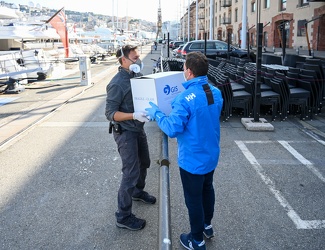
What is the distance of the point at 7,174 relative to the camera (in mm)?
5391

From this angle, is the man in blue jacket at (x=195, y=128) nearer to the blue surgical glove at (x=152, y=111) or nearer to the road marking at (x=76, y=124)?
the blue surgical glove at (x=152, y=111)

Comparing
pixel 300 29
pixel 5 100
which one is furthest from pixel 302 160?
pixel 300 29

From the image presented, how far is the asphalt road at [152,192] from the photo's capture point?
3.55 meters

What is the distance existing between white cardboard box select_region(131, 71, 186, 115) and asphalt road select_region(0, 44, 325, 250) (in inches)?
50.7

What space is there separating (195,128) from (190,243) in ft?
3.99

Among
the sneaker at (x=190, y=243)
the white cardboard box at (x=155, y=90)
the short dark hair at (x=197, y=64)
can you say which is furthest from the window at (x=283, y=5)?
the sneaker at (x=190, y=243)

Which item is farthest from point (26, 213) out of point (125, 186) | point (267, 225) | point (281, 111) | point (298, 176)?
point (281, 111)

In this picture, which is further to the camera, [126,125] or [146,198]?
[146,198]

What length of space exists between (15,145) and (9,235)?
3648mm

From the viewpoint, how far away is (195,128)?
2838 millimetres

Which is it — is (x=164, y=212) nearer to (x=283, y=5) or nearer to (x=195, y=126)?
(x=195, y=126)

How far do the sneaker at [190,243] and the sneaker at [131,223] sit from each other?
54 centimetres

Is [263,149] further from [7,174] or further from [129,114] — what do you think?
[7,174]

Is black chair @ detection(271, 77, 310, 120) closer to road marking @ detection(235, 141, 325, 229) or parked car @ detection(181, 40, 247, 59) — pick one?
road marking @ detection(235, 141, 325, 229)
